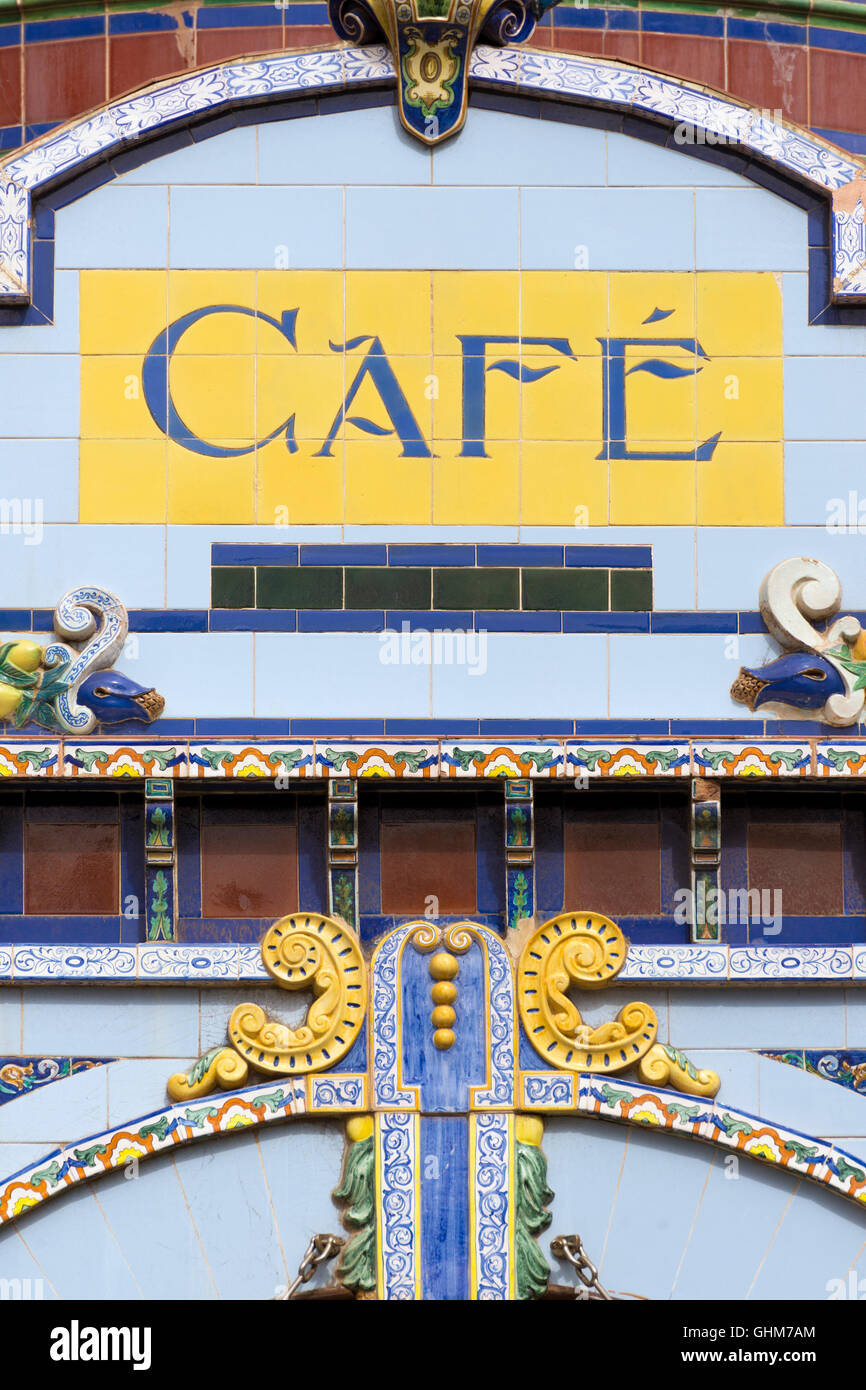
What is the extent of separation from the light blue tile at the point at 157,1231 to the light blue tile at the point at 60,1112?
0.97 ft

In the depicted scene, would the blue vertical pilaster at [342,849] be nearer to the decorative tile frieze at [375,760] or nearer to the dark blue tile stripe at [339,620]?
the decorative tile frieze at [375,760]

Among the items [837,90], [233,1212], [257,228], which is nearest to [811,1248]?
[233,1212]

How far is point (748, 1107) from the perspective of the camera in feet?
33.9

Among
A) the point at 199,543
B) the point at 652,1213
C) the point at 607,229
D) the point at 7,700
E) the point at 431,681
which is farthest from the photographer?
the point at 607,229

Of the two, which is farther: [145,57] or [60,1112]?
[145,57]

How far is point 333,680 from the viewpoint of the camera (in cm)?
1047

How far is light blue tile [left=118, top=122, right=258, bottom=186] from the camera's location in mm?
10805

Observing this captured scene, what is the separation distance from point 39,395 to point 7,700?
1.66m

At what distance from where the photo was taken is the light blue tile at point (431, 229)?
35.3ft

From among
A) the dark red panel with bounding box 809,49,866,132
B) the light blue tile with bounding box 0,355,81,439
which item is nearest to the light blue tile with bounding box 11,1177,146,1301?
the light blue tile with bounding box 0,355,81,439

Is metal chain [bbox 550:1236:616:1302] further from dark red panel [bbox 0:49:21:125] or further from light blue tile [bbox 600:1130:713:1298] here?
dark red panel [bbox 0:49:21:125]

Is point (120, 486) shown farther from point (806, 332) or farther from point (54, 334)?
point (806, 332)

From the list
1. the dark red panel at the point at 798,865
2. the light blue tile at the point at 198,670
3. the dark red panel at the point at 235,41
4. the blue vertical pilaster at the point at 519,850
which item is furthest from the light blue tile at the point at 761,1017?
the dark red panel at the point at 235,41

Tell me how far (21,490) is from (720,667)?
3.81m
